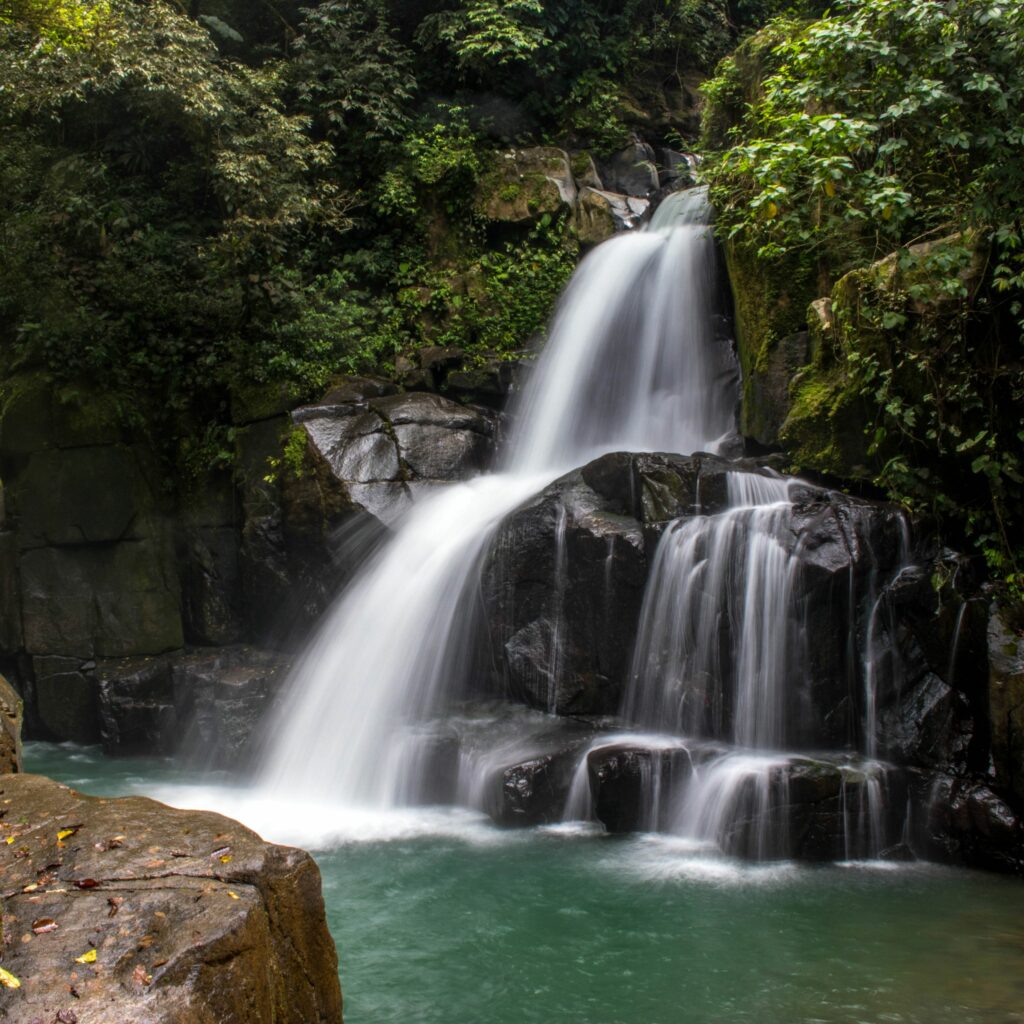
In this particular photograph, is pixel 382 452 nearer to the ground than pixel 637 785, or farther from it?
farther from it

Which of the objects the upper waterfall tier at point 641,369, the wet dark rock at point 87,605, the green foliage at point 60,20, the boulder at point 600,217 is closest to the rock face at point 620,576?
the upper waterfall tier at point 641,369

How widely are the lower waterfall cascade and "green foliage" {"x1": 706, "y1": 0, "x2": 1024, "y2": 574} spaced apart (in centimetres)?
73

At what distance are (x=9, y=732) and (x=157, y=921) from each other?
7.73ft

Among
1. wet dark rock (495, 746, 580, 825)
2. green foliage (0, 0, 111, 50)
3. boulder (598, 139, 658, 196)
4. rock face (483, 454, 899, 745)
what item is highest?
boulder (598, 139, 658, 196)

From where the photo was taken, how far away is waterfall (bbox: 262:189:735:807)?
8.54 metres

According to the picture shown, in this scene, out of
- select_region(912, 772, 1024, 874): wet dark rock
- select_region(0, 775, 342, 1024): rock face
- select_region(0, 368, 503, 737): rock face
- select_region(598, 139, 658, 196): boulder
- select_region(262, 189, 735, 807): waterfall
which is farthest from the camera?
select_region(598, 139, 658, 196): boulder

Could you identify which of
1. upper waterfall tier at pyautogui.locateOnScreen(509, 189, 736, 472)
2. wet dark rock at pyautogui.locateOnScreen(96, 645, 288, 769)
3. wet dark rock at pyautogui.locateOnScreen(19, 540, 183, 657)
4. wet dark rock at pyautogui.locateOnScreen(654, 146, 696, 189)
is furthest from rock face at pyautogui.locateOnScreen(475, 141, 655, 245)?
wet dark rock at pyautogui.locateOnScreen(96, 645, 288, 769)

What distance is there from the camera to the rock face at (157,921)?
100 inches

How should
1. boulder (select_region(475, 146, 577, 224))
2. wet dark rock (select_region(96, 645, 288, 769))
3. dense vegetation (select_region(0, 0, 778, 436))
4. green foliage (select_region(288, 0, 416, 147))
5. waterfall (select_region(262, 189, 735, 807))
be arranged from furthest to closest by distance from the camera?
green foliage (select_region(288, 0, 416, 147))
boulder (select_region(475, 146, 577, 224))
dense vegetation (select_region(0, 0, 778, 436))
wet dark rock (select_region(96, 645, 288, 769))
waterfall (select_region(262, 189, 735, 807))

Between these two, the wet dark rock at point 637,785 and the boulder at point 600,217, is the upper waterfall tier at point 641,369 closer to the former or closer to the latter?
the boulder at point 600,217

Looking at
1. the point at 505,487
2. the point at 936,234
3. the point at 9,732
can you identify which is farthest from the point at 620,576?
the point at 9,732

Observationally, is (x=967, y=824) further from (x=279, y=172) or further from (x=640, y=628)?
(x=279, y=172)

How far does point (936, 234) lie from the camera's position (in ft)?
27.0

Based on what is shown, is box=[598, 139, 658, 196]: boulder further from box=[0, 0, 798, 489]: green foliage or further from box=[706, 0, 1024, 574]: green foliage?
box=[706, 0, 1024, 574]: green foliage
